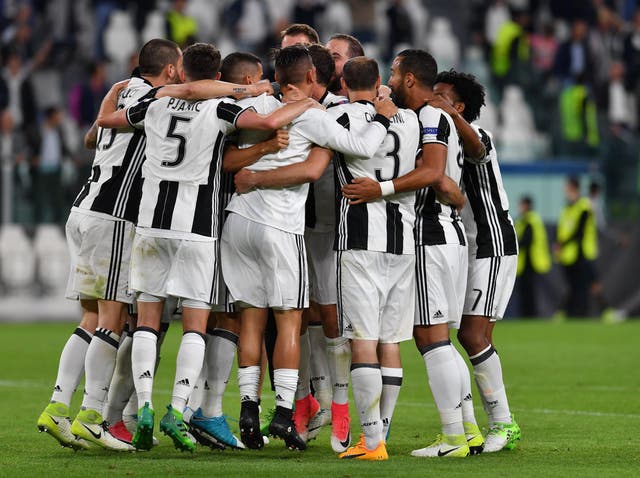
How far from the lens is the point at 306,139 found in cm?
746

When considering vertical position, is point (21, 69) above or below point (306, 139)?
above

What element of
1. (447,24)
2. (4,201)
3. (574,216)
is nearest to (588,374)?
(574,216)

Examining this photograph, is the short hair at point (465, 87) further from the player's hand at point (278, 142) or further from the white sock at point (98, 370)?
the white sock at point (98, 370)

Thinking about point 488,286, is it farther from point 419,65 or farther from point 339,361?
point 419,65

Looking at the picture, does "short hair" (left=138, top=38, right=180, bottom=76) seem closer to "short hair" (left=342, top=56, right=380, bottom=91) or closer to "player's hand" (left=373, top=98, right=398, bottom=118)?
"short hair" (left=342, top=56, right=380, bottom=91)

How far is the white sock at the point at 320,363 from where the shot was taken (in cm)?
834

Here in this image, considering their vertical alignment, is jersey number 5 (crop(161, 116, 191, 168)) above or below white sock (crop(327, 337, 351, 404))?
above

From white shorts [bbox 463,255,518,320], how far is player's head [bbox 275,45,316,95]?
1553 millimetres

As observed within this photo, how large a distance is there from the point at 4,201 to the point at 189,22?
6.14 metres

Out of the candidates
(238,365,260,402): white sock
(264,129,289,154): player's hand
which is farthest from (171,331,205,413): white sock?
(264,129,289,154): player's hand

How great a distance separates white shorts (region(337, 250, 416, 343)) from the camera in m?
7.23

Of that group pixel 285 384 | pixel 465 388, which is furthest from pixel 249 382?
pixel 465 388

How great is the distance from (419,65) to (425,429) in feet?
8.53

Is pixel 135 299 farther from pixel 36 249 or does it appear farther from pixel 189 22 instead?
pixel 189 22
